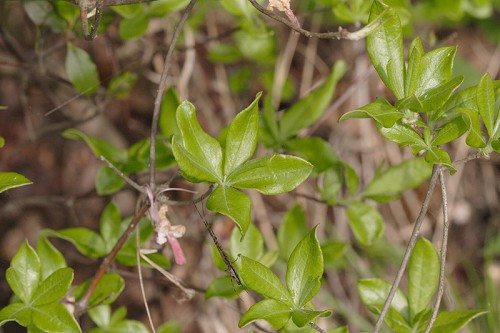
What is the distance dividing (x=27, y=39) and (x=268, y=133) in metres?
1.00

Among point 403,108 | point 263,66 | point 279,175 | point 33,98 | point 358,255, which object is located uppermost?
point 403,108

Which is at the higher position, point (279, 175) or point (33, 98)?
point (279, 175)

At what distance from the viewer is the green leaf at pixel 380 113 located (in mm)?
879

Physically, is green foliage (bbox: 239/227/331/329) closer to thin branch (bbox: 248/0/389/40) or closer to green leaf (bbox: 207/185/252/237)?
green leaf (bbox: 207/185/252/237)

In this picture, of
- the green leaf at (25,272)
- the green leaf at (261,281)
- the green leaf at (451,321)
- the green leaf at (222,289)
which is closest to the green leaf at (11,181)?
the green leaf at (25,272)

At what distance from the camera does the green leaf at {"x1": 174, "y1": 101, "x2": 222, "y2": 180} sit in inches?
36.7

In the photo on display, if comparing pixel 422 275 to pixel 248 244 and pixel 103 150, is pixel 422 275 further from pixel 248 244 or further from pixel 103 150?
pixel 103 150

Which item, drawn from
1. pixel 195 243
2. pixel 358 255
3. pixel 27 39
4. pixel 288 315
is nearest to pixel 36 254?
pixel 288 315

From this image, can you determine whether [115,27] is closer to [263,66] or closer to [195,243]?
[263,66]

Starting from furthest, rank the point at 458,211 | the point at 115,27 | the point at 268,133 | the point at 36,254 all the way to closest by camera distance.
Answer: the point at 458,211
the point at 115,27
the point at 268,133
the point at 36,254

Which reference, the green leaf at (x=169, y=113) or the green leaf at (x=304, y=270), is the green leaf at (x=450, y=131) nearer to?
the green leaf at (x=304, y=270)

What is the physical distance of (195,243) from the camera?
6.54ft

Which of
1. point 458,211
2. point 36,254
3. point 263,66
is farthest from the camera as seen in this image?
point 458,211

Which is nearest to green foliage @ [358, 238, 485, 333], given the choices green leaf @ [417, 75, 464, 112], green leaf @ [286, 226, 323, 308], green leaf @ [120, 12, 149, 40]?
green leaf @ [286, 226, 323, 308]
